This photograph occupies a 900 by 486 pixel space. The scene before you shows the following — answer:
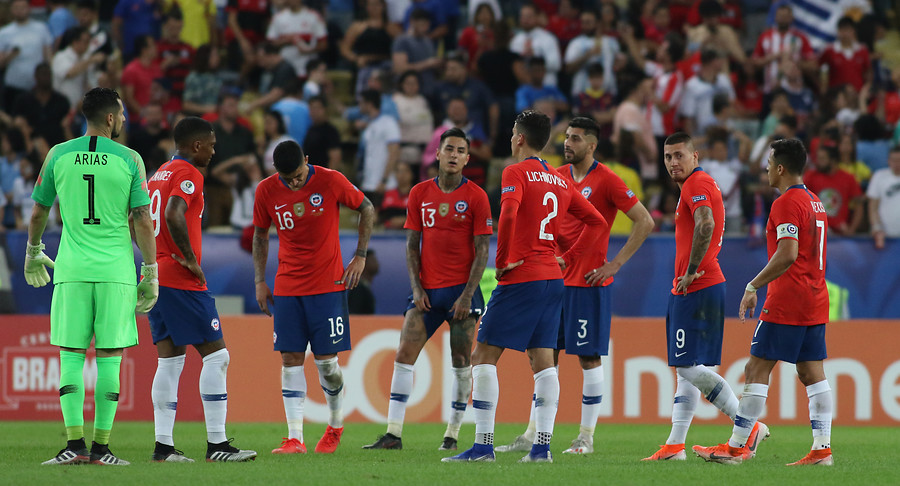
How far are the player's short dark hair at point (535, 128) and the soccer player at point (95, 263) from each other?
288 cm

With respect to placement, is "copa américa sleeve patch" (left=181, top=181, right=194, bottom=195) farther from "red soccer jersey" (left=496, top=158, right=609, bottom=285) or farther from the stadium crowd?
the stadium crowd

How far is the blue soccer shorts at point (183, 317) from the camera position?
8.71 meters

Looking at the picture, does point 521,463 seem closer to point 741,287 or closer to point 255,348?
point 255,348

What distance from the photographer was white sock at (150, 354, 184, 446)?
28.6ft

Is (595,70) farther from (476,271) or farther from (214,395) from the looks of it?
(214,395)

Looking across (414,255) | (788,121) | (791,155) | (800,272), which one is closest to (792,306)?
(800,272)

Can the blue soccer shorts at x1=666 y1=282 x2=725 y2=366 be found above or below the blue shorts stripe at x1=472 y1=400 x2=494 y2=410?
above

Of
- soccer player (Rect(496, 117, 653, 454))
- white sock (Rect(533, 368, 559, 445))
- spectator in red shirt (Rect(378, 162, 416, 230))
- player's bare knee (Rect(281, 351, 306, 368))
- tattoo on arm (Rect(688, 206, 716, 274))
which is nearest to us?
white sock (Rect(533, 368, 559, 445))

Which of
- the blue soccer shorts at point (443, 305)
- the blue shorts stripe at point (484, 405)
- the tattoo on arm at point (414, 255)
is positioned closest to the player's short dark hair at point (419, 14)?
the tattoo on arm at point (414, 255)

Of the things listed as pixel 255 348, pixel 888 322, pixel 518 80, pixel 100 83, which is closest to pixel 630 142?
pixel 518 80

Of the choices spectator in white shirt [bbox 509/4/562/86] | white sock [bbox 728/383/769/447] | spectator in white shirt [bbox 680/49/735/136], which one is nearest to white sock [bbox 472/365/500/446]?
white sock [bbox 728/383/769/447]

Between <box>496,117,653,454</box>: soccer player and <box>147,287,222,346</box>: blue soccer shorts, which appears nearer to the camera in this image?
<box>147,287,222,346</box>: blue soccer shorts

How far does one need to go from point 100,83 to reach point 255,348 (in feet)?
23.6

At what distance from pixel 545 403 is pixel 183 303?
285cm
